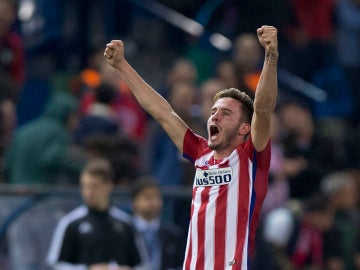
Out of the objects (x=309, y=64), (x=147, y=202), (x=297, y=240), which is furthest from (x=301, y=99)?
(x=147, y=202)

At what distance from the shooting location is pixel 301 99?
14438 mm

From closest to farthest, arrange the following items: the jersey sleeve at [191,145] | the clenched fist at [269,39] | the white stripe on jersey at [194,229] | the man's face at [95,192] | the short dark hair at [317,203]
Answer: the clenched fist at [269,39] → the white stripe on jersey at [194,229] → the jersey sleeve at [191,145] → the man's face at [95,192] → the short dark hair at [317,203]

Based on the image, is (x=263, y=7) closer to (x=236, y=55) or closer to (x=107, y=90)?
(x=236, y=55)

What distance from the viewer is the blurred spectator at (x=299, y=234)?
38.5ft

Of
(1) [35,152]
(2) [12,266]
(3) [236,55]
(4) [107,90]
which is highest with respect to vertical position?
(3) [236,55]

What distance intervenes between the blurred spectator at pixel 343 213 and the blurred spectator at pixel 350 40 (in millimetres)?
1851

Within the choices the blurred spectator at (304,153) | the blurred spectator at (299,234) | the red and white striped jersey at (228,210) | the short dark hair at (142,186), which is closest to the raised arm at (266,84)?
the red and white striped jersey at (228,210)

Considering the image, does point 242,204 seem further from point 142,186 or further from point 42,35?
point 42,35

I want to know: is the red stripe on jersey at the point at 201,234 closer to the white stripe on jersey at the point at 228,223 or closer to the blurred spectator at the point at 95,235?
the white stripe on jersey at the point at 228,223

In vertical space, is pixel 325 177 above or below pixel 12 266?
above

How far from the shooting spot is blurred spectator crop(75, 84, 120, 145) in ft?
38.0

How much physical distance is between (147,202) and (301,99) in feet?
13.6

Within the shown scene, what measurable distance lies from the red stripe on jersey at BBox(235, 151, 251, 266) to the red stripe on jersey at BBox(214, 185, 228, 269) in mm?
82

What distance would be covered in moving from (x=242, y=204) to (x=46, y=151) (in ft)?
13.0
